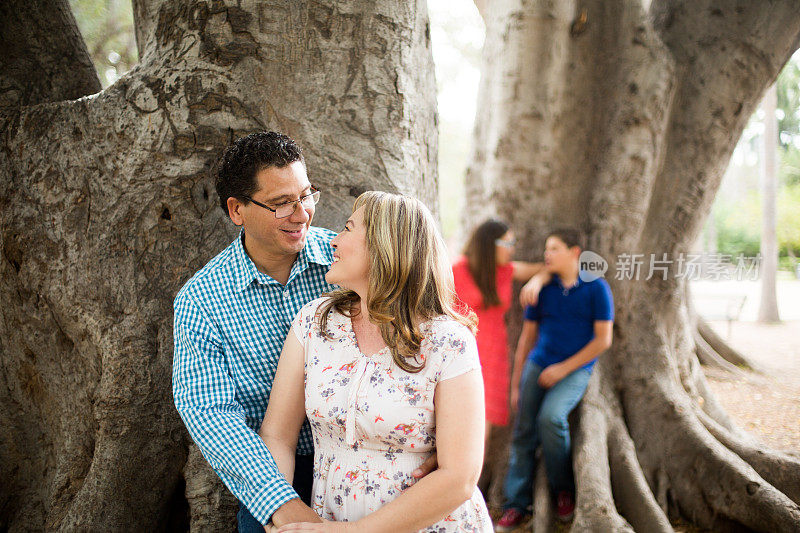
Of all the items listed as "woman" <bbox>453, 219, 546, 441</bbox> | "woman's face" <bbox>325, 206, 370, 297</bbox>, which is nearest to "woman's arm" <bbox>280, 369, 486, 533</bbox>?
"woman's face" <bbox>325, 206, 370, 297</bbox>

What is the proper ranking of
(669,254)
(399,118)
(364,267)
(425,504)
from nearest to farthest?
(425,504), (364,267), (399,118), (669,254)

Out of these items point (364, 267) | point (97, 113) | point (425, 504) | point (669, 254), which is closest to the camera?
point (425, 504)

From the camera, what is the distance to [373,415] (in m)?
1.67

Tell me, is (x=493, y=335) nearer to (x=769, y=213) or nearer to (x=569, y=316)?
(x=569, y=316)

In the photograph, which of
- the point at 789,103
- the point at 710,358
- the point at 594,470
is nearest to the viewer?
the point at 594,470

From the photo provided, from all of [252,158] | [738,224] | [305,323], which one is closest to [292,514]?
[305,323]

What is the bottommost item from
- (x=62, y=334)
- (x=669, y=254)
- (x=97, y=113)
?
(x=62, y=334)

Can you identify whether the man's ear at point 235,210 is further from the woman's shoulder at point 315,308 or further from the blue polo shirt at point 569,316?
the blue polo shirt at point 569,316

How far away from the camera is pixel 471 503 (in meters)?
1.78

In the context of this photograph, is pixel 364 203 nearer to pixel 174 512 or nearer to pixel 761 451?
pixel 174 512

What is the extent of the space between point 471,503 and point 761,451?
297cm

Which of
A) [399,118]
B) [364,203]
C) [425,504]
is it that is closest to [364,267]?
[364,203]

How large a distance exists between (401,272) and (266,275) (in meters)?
0.63

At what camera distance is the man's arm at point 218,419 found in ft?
5.74
